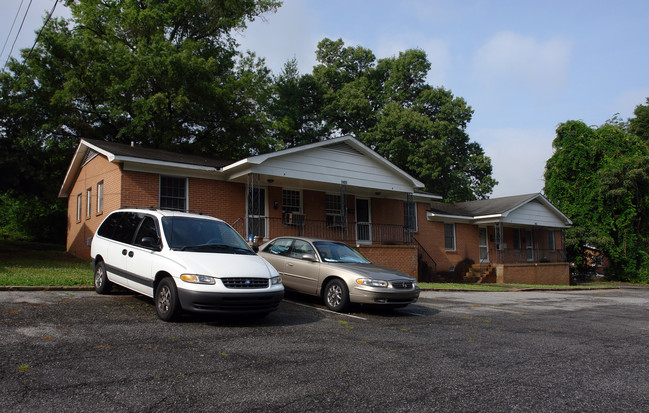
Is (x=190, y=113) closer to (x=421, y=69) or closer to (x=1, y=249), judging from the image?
(x=1, y=249)

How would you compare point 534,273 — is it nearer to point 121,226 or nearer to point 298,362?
point 121,226

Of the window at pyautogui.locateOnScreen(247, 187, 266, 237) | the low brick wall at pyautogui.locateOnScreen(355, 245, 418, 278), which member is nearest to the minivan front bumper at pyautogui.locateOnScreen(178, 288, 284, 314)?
the window at pyautogui.locateOnScreen(247, 187, 266, 237)

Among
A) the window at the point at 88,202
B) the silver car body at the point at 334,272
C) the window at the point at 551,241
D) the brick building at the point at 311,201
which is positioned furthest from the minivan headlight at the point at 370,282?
the window at the point at 551,241

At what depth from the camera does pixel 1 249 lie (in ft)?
66.4

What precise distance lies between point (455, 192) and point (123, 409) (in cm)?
3563

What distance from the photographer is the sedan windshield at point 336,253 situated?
10.3 m

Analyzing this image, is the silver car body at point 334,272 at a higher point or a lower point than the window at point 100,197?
lower

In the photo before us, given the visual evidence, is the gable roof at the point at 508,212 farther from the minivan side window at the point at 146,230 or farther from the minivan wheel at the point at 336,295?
the minivan side window at the point at 146,230

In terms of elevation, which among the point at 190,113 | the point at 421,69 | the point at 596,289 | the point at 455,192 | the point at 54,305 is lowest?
the point at 596,289

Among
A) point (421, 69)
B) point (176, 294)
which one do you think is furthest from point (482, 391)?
point (421, 69)

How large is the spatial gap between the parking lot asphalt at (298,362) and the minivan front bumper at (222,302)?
0.97 ft

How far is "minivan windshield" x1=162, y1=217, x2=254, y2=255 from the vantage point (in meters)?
7.88

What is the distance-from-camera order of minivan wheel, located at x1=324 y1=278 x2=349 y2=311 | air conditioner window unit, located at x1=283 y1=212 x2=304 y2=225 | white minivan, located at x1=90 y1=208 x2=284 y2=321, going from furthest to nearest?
1. air conditioner window unit, located at x1=283 y1=212 x2=304 y2=225
2. minivan wheel, located at x1=324 y1=278 x2=349 y2=311
3. white minivan, located at x1=90 y1=208 x2=284 y2=321

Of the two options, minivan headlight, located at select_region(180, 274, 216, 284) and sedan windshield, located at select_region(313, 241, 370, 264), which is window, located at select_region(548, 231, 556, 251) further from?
minivan headlight, located at select_region(180, 274, 216, 284)
